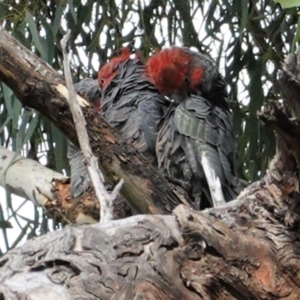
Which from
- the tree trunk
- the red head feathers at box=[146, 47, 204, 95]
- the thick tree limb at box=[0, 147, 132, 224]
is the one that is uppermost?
the red head feathers at box=[146, 47, 204, 95]

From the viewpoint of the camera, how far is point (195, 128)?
145cm

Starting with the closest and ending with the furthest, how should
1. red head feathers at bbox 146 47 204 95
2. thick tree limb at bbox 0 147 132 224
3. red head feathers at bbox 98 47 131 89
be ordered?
1. thick tree limb at bbox 0 147 132 224
2. red head feathers at bbox 146 47 204 95
3. red head feathers at bbox 98 47 131 89

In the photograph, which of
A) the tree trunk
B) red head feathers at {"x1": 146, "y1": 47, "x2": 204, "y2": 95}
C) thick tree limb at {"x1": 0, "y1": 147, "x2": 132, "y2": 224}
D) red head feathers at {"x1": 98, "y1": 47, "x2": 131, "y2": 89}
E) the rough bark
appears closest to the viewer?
the tree trunk

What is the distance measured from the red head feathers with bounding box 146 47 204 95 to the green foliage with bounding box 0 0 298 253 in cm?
19

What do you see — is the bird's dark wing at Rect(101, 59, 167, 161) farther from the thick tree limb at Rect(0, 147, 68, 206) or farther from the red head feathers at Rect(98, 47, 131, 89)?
the thick tree limb at Rect(0, 147, 68, 206)

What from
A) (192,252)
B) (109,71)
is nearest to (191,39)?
(109,71)

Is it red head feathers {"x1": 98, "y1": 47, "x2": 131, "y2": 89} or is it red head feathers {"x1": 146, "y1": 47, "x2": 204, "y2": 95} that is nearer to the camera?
red head feathers {"x1": 146, "y1": 47, "x2": 204, "y2": 95}

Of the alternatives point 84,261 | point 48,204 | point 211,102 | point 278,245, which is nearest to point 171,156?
point 211,102

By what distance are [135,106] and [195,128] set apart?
0.17m

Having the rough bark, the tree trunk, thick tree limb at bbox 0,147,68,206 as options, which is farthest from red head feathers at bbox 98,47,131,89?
the tree trunk

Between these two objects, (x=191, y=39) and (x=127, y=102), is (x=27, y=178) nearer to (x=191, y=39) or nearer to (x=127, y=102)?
(x=127, y=102)

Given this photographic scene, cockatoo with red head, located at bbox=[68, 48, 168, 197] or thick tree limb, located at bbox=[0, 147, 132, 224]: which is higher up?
cockatoo with red head, located at bbox=[68, 48, 168, 197]

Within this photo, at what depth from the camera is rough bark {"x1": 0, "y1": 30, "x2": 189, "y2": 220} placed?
1.08 m

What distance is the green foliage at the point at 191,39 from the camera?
1.66 m
